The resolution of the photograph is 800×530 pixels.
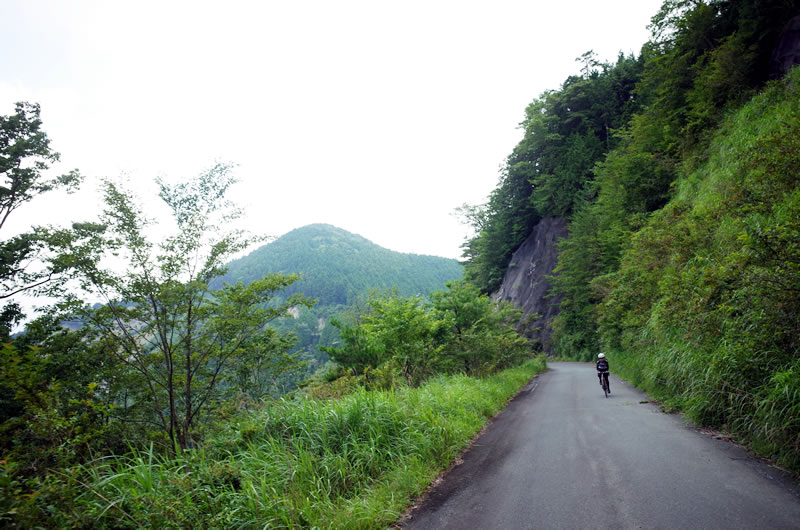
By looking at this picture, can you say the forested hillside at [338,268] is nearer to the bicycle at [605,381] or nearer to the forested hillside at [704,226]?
the forested hillside at [704,226]

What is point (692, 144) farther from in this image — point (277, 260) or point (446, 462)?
point (277, 260)

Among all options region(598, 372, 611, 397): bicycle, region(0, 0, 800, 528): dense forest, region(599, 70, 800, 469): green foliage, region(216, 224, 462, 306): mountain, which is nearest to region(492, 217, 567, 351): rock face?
region(0, 0, 800, 528): dense forest

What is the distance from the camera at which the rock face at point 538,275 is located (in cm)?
3525

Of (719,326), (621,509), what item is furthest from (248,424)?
(719,326)

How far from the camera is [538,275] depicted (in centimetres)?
3656

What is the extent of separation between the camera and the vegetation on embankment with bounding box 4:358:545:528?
3.04 m

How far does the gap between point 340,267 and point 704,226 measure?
13612 cm

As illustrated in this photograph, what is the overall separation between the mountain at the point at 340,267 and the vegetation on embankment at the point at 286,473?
106 m

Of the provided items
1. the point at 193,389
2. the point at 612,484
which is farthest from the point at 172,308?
the point at 612,484

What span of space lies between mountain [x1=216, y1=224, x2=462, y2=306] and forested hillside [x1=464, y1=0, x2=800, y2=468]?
87341 mm

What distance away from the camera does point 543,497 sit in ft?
13.3

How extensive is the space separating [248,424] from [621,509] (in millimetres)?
5119

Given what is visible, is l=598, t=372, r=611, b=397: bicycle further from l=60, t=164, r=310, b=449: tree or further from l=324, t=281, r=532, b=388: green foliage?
l=60, t=164, r=310, b=449: tree

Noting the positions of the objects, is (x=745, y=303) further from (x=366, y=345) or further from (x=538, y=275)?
(x=538, y=275)
